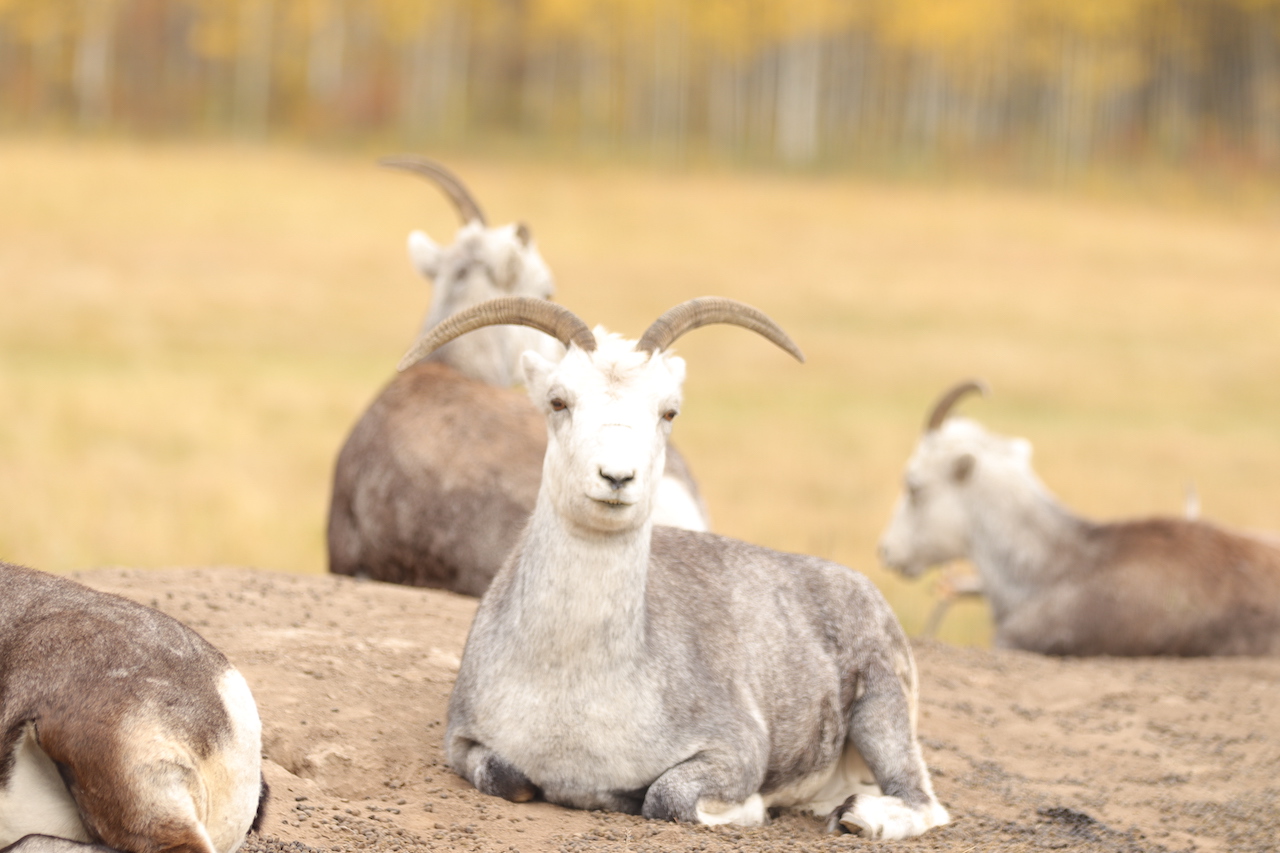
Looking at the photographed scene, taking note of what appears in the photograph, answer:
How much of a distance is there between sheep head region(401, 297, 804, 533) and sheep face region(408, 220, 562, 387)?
4.13 metres

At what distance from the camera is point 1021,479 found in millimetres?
12391

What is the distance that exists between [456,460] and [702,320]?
10.5 ft

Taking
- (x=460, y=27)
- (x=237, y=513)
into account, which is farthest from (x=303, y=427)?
(x=460, y=27)

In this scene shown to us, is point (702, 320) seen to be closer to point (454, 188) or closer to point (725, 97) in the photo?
point (454, 188)

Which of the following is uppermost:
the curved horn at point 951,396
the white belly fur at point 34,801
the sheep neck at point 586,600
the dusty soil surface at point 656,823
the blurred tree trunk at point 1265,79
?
the blurred tree trunk at point 1265,79

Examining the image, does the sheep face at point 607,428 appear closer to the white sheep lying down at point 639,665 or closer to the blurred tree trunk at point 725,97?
the white sheep lying down at point 639,665

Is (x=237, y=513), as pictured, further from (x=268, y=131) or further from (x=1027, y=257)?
(x=268, y=131)

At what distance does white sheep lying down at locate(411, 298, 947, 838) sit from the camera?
6051 mm

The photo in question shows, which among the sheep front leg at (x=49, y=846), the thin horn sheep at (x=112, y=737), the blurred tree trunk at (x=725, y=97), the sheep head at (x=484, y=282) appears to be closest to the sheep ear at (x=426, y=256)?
the sheep head at (x=484, y=282)

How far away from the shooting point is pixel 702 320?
22.0 ft

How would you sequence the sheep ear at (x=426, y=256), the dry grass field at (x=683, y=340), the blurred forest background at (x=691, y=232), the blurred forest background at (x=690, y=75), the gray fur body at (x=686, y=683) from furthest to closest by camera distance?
the blurred forest background at (x=690, y=75) → the blurred forest background at (x=691, y=232) → the dry grass field at (x=683, y=340) → the sheep ear at (x=426, y=256) → the gray fur body at (x=686, y=683)

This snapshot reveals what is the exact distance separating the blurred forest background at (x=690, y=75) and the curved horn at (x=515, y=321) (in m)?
48.5

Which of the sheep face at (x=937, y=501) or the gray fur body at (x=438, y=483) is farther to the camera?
the sheep face at (x=937, y=501)

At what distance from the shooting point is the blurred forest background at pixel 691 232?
1934 cm
